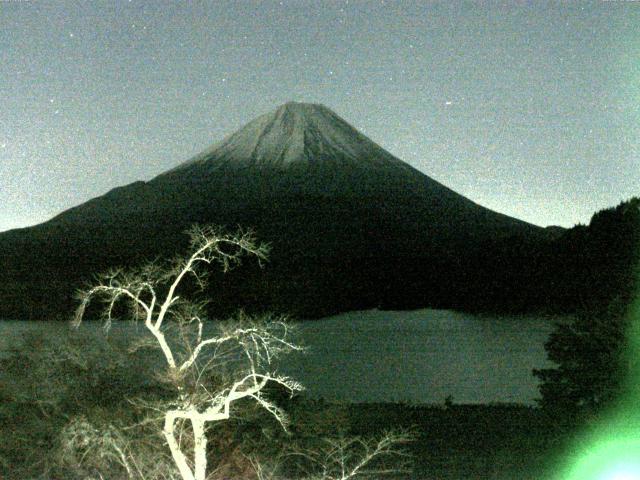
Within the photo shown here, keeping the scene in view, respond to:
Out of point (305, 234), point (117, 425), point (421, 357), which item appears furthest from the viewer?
point (305, 234)

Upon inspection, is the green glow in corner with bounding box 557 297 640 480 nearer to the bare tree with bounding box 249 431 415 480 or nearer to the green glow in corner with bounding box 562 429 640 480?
the green glow in corner with bounding box 562 429 640 480

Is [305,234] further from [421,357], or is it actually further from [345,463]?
[345,463]

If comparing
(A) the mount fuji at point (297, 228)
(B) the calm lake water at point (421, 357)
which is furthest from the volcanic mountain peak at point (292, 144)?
(B) the calm lake water at point (421, 357)

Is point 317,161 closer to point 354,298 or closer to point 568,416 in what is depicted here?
point 354,298

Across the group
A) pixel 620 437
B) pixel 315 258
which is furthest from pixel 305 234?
pixel 620 437

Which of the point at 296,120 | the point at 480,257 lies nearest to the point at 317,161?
the point at 296,120

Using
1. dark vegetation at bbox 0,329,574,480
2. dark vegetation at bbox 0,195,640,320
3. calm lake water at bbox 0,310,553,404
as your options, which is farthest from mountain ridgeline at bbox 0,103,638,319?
dark vegetation at bbox 0,329,574,480
